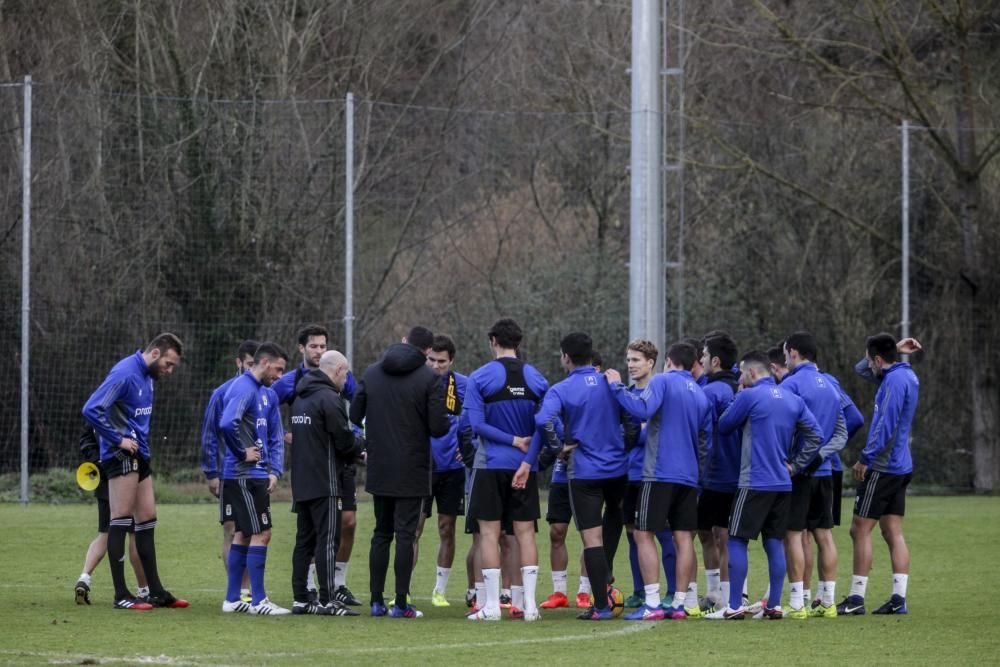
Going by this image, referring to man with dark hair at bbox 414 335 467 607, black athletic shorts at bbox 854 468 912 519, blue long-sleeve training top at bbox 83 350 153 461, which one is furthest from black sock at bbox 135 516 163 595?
black athletic shorts at bbox 854 468 912 519

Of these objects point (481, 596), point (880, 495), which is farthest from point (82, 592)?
point (880, 495)

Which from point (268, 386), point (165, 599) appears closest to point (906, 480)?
point (268, 386)

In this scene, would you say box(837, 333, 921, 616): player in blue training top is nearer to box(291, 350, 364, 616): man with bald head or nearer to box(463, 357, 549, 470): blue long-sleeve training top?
box(463, 357, 549, 470): blue long-sleeve training top

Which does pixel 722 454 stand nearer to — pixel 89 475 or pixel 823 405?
pixel 823 405

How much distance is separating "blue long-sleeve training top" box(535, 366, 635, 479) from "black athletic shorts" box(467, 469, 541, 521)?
0.33 metres

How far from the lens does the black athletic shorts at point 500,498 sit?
1059 centimetres

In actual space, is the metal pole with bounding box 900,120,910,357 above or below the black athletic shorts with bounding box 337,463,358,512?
above

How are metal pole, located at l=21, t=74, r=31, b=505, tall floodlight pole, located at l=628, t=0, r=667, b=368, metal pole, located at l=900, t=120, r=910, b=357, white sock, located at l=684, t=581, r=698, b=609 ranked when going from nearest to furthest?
white sock, located at l=684, t=581, r=698, b=609 < tall floodlight pole, located at l=628, t=0, r=667, b=368 < metal pole, located at l=21, t=74, r=31, b=505 < metal pole, located at l=900, t=120, r=910, b=357

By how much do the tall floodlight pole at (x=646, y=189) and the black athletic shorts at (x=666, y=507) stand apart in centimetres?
660

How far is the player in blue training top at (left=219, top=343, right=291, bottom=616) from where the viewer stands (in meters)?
10.8

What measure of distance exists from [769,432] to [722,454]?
0.65 metres

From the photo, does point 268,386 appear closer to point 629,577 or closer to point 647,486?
point 647,486

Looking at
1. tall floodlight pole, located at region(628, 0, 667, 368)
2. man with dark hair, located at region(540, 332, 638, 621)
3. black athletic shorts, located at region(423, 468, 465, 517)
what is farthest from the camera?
tall floodlight pole, located at region(628, 0, 667, 368)

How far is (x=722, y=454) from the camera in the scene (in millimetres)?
11125
